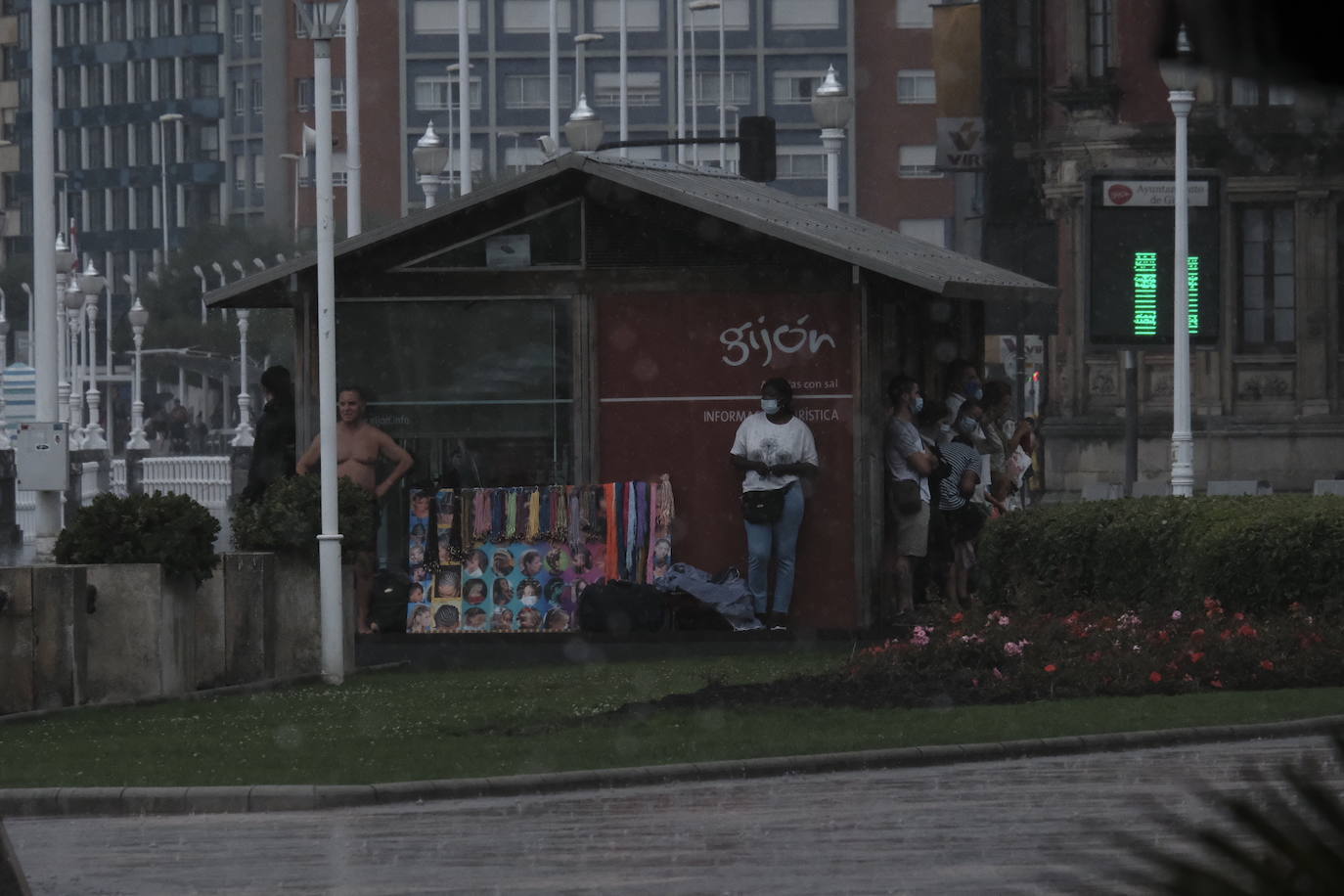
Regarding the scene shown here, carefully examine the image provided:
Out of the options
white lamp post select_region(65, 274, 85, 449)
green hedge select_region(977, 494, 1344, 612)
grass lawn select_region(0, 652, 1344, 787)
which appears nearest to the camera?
grass lawn select_region(0, 652, 1344, 787)

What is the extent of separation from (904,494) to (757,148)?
13.0 metres

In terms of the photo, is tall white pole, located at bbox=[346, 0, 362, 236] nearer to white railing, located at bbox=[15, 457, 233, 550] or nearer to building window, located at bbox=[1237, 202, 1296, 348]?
white railing, located at bbox=[15, 457, 233, 550]

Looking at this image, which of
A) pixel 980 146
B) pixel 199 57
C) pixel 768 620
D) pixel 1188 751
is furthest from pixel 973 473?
pixel 199 57

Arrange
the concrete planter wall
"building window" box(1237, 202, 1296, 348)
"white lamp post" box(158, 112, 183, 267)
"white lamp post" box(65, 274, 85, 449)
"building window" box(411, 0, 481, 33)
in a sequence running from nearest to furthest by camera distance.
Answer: the concrete planter wall < "building window" box(1237, 202, 1296, 348) < "white lamp post" box(65, 274, 85, 449) < "building window" box(411, 0, 481, 33) < "white lamp post" box(158, 112, 183, 267)

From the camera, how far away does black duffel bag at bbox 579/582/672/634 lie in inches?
757

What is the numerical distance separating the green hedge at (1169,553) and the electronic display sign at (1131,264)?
1732 millimetres

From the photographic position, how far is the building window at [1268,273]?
4462cm

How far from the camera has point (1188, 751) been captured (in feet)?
40.8

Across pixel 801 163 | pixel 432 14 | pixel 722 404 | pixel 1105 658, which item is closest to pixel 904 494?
pixel 722 404

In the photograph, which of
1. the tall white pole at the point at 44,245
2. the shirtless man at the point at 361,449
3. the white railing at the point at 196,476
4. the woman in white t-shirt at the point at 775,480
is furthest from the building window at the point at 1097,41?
the shirtless man at the point at 361,449

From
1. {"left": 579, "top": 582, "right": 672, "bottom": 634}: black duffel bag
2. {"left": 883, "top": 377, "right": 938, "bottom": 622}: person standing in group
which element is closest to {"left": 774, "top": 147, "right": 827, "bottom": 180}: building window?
{"left": 883, "top": 377, "right": 938, "bottom": 622}: person standing in group

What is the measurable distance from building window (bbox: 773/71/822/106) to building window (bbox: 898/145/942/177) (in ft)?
15.6

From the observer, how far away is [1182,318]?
24328 millimetres

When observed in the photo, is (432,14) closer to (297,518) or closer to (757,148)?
(757,148)
